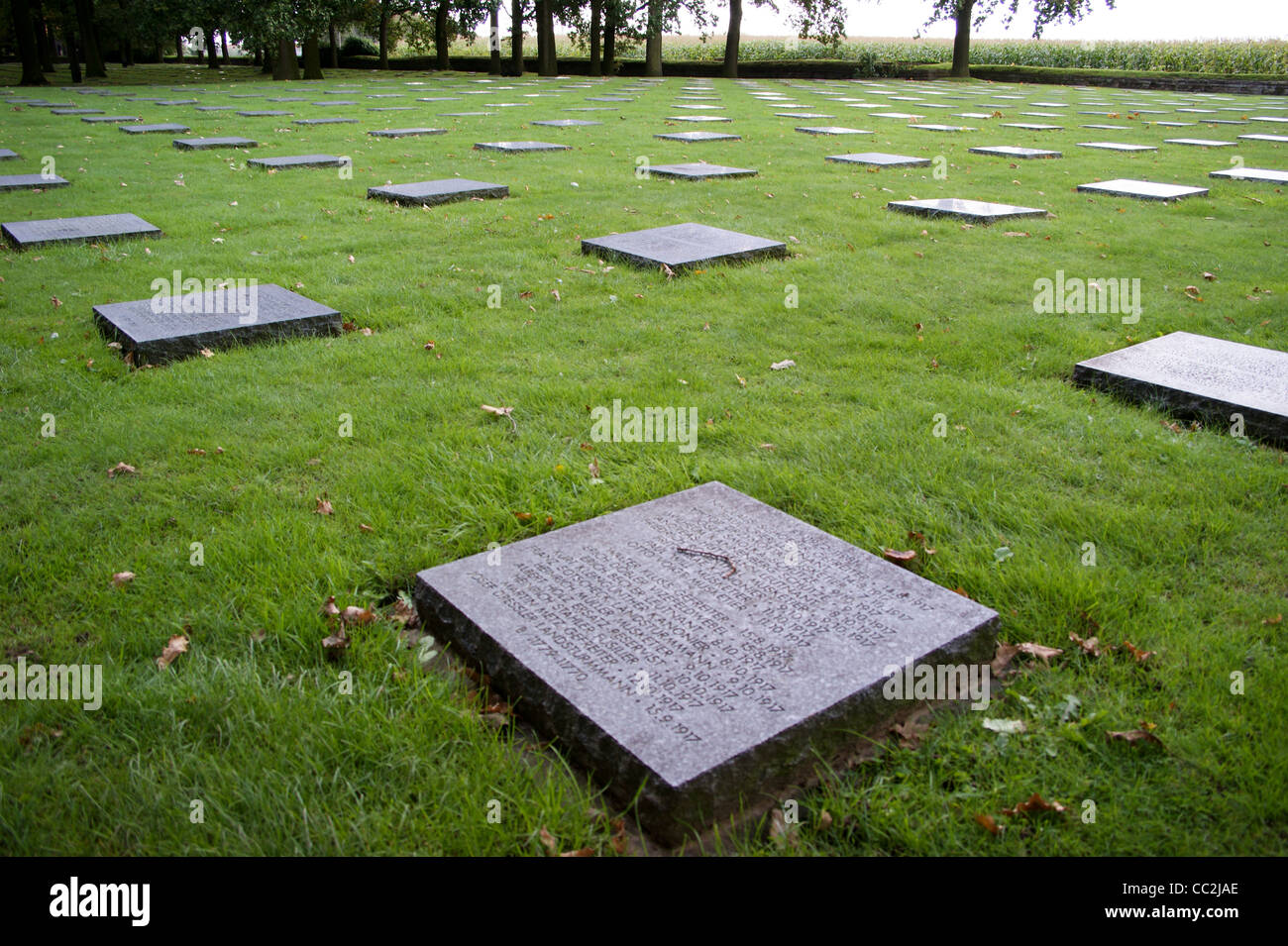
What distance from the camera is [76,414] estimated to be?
412 cm

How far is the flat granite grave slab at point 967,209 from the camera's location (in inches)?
308

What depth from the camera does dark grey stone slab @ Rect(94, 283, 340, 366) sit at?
4715mm

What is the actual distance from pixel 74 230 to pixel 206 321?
309 centimetres

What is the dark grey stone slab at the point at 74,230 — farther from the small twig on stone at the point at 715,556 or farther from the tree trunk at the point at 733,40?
the tree trunk at the point at 733,40

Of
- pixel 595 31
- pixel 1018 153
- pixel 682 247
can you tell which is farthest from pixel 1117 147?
pixel 595 31

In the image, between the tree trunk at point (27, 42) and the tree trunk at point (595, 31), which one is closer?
the tree trunk at point (27, 42)

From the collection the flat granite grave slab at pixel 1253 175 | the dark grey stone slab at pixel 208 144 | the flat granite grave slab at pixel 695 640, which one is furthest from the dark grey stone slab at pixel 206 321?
the flat granite grave slab at pixel 1253 175

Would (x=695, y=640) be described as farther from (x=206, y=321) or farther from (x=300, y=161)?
(x=300, y=161)

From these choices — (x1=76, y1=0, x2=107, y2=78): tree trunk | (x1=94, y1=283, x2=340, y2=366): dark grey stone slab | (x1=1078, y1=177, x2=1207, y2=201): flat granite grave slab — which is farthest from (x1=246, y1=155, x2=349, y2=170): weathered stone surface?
(x1=76, y1=0, x2=107, y2=78): tree trunk

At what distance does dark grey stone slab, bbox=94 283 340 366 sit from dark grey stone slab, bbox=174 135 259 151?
810cm

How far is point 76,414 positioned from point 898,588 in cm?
371

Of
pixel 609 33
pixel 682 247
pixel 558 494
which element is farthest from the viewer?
pixel 609 33

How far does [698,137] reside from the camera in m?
13.2

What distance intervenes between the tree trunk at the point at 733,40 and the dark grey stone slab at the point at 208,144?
86.0 ft
